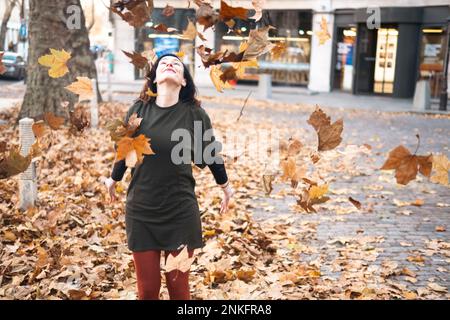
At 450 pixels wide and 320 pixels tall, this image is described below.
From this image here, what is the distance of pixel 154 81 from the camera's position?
3.09 m

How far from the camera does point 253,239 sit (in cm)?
525

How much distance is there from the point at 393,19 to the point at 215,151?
22115 millimetres

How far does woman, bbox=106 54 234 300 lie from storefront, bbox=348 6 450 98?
2127cm

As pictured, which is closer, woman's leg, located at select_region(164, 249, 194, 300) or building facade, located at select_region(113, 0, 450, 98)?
woman's leg, located at select_region(164, 249, 194, 300)

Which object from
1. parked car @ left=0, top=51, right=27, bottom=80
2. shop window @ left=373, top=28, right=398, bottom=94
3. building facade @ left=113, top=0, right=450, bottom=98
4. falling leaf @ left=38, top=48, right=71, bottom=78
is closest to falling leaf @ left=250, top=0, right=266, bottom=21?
falling leaf @ left=38, top=48, right=71, bottom=78

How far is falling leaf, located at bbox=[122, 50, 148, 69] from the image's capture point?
3.06 metres

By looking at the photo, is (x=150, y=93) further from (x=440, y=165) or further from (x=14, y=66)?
(x=14, y=66)

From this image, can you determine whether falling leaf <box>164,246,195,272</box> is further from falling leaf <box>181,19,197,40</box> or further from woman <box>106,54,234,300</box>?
falling leaf <box>181,19,197,40</box>

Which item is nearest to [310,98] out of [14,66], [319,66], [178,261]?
[319,66]

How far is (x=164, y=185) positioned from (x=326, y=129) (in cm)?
103

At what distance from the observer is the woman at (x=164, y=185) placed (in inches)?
118

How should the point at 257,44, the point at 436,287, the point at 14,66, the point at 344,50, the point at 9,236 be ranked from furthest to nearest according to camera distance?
the point at 14,66 < the point at 344,50 < the point at 9,236 < the point at 436,287 < the point at 257,44

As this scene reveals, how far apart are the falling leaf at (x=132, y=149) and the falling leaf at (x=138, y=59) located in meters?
0.57
